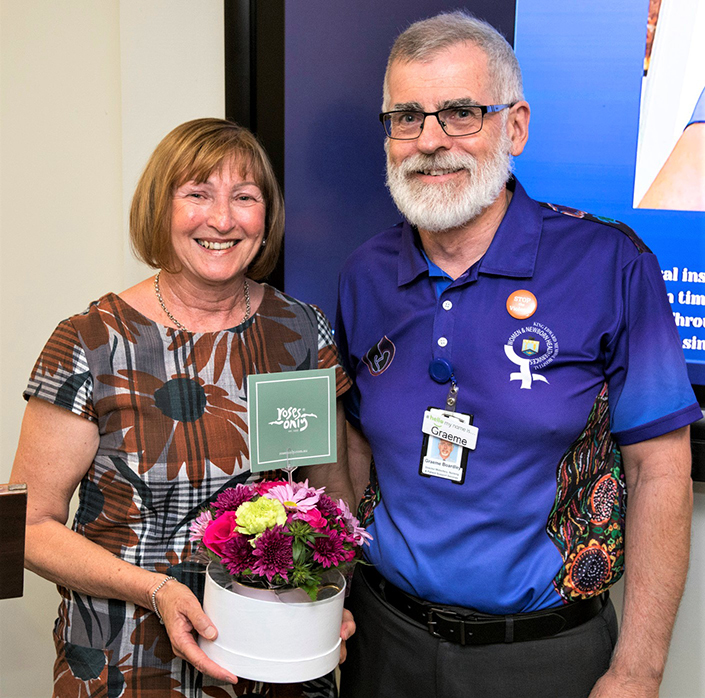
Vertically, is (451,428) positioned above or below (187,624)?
above

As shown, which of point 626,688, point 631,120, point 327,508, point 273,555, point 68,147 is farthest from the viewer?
point 68,147

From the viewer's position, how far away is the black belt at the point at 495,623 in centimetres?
150

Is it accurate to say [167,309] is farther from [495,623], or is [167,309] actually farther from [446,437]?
[495,623]

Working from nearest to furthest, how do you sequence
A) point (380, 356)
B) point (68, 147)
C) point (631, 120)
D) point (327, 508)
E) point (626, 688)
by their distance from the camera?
point (327, 508) < point (626, 688) < point (380, 356) < point (631, 120) < point (68, 147)

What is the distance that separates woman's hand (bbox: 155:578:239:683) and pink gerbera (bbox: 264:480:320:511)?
25cm

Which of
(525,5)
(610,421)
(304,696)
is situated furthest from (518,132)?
(304,696)

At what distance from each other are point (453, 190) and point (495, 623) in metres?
0.88

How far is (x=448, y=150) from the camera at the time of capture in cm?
162

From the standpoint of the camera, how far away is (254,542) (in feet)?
4.17

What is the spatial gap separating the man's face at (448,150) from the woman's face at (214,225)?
0.35 m

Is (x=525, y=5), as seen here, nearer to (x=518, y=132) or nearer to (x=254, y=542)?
(x=518, y=132)

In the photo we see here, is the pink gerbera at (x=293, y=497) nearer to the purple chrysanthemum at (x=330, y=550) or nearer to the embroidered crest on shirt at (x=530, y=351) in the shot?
the purple chrysanthemum at (x=330, y=550)

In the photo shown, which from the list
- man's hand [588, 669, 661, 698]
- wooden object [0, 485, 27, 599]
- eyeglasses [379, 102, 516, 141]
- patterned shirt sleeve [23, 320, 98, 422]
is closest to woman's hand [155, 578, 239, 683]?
patterned shirt sleeve [23, 320, 98, 422]

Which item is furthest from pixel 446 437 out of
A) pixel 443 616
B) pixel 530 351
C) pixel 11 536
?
pixel 11 536
